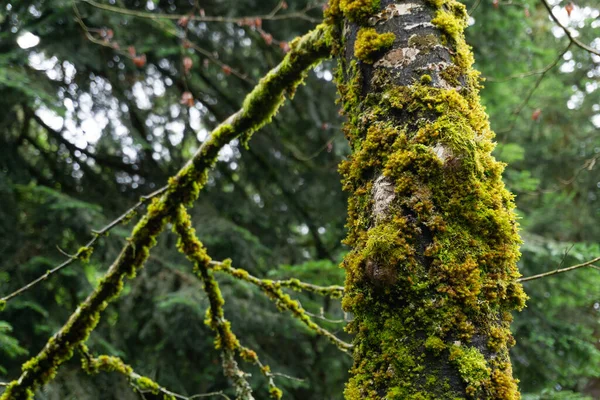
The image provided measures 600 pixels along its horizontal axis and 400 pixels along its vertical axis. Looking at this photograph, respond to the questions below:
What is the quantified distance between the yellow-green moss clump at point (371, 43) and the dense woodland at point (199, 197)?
8.81 ft

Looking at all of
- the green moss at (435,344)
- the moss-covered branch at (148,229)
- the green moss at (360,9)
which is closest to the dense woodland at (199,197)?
the moss-covered branch at (148,229)

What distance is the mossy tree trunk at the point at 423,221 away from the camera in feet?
3.73

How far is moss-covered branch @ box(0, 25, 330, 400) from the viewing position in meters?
1.87

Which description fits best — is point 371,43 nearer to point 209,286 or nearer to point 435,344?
point 435,344

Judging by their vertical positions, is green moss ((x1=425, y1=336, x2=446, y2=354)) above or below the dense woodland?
below

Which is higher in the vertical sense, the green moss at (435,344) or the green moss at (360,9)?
the green moss at (360,9)

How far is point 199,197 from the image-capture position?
19.5ft

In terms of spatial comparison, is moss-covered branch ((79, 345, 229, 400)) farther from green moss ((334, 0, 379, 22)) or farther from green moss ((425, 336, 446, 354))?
green moss ((334, 0, 379, 22))

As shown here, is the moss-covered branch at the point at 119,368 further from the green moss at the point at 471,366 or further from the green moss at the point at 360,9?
the green moss at the point at 360,9

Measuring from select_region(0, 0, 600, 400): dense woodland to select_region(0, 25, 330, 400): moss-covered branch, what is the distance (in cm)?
212

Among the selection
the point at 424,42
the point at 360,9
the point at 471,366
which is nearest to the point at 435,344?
the point at 471,366

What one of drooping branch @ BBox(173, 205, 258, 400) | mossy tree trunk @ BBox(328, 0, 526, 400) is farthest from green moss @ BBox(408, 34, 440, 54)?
drooping branch @ BBox(173, 205, 258, 400)

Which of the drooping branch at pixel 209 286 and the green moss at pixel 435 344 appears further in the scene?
the drooping branch at pixel 209 286

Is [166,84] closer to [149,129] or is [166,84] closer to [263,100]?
[149,129]
